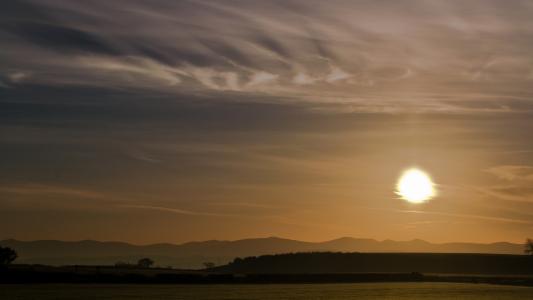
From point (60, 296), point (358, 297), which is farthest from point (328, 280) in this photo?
point (60, 296)

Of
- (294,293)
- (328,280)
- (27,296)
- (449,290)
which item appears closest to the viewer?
(27,296)

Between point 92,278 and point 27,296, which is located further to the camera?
point 92,278

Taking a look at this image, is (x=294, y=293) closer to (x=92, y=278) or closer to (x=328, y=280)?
(x=92, y=278)

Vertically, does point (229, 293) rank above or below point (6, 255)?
below

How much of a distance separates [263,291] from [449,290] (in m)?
22.6

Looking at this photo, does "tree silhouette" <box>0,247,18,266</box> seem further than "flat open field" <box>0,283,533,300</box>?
Yes

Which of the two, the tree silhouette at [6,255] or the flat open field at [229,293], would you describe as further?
the tree silhouette at [6,255]

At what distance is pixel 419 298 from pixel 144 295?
2564 centimetres

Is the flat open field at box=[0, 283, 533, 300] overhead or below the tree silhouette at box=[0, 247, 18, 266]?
below

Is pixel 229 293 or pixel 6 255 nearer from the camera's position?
pixel 229 293

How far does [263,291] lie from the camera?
3435 inches

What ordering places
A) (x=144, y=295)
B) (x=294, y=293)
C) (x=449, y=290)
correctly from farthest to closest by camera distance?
(x=449, y=290) < (x=294, y=293) < (x=144, y=295)

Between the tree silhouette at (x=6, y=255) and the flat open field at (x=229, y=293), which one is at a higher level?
the tree silhouette at (x=6, y=255)

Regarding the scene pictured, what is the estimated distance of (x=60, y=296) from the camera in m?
72.6
